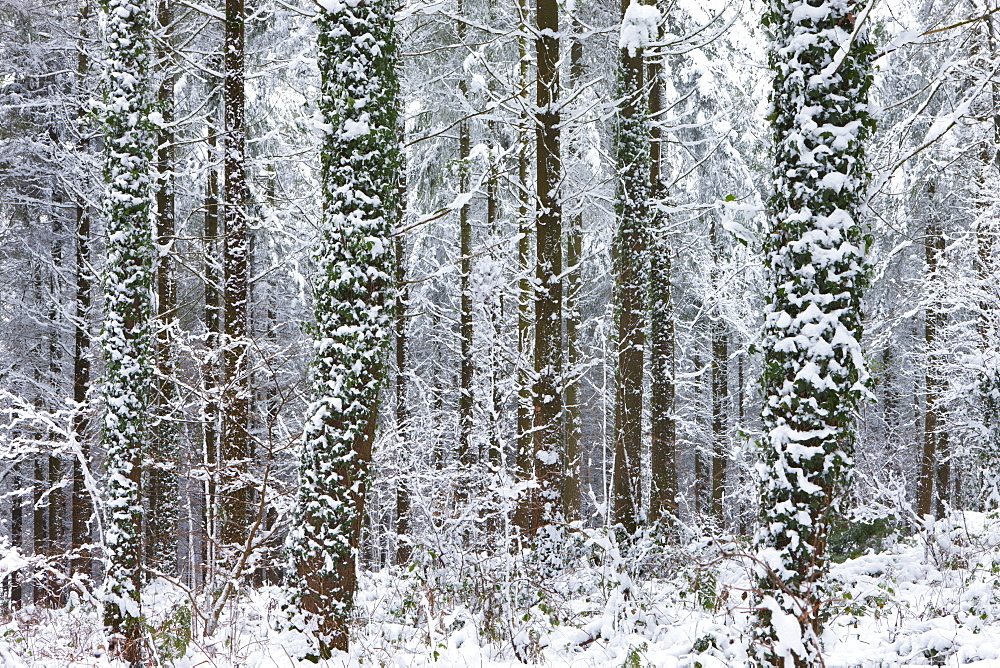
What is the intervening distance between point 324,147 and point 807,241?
4268 mm

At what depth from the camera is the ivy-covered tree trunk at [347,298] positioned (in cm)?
670

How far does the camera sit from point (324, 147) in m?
6.87

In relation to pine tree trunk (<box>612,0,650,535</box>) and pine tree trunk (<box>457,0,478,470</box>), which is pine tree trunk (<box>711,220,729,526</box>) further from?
pine tree trunk (<box>612,0,650,535</box>)

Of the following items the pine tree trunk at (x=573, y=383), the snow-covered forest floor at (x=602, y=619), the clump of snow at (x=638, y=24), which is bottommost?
the snow-covered forest floor at (x=602, y=619)

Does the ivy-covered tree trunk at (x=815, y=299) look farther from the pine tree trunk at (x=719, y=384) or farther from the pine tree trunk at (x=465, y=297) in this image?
the pine tree trunk at (x=719, y=384)

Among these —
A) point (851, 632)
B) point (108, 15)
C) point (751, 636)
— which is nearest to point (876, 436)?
point (851, 632)

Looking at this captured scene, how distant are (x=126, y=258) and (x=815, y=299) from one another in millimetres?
6929

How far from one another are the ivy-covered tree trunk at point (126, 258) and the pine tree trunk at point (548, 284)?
4.56 meters

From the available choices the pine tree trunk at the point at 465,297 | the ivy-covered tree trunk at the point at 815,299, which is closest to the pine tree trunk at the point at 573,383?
the pine tree trunk at the point at 465,297

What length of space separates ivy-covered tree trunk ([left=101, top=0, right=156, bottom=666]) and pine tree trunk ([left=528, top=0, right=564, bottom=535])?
15.0 feet

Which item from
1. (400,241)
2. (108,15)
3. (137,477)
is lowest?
(137,477)

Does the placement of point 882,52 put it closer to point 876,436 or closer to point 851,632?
point 851,632

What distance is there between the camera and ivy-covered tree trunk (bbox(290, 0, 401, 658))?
264 inches

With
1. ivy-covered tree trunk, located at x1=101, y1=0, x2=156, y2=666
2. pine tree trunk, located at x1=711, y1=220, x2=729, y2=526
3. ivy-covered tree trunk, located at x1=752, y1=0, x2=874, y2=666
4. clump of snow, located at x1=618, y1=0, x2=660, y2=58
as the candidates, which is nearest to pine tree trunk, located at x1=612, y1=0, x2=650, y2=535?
clump of snow, located at x1=618, y1=0, x2=660, y2=58
